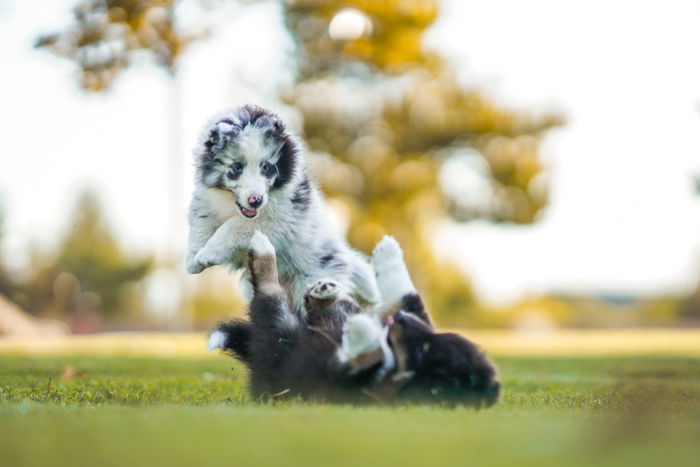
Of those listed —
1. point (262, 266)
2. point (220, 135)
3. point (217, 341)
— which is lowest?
point (217, 341)

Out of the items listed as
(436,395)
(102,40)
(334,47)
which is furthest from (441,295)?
(436,395)

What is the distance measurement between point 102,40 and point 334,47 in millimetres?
10306

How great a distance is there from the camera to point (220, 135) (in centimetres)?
462

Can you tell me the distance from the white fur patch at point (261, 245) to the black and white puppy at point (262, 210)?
0.25 m

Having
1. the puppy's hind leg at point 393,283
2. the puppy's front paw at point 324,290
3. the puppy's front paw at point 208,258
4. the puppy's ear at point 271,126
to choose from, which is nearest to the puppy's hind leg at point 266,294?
the puppy's front paw at point 324,290

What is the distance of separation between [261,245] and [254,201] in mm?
323

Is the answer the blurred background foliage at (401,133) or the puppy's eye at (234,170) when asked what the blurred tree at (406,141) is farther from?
the puppy's eye at (234,170)

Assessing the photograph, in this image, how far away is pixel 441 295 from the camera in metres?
32.8

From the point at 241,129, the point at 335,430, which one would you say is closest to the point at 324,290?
the point at 241,129

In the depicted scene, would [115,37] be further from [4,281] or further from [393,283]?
[4,281]

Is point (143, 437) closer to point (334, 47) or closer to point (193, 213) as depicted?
point (193, 213)

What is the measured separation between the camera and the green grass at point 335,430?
7.48 ft

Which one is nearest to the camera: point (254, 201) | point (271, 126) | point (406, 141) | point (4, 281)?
point (254, 201)

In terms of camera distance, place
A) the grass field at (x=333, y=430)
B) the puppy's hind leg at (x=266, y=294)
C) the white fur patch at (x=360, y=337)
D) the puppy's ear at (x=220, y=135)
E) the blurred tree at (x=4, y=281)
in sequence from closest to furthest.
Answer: the grass field at (x=333, y=430), the white fur patch at (x=360, y=337), the puppy's hind leg at (x=266, y=294), the puppy's ear at (x=220, y=135), the blurred tree at (x=4, y=281)
